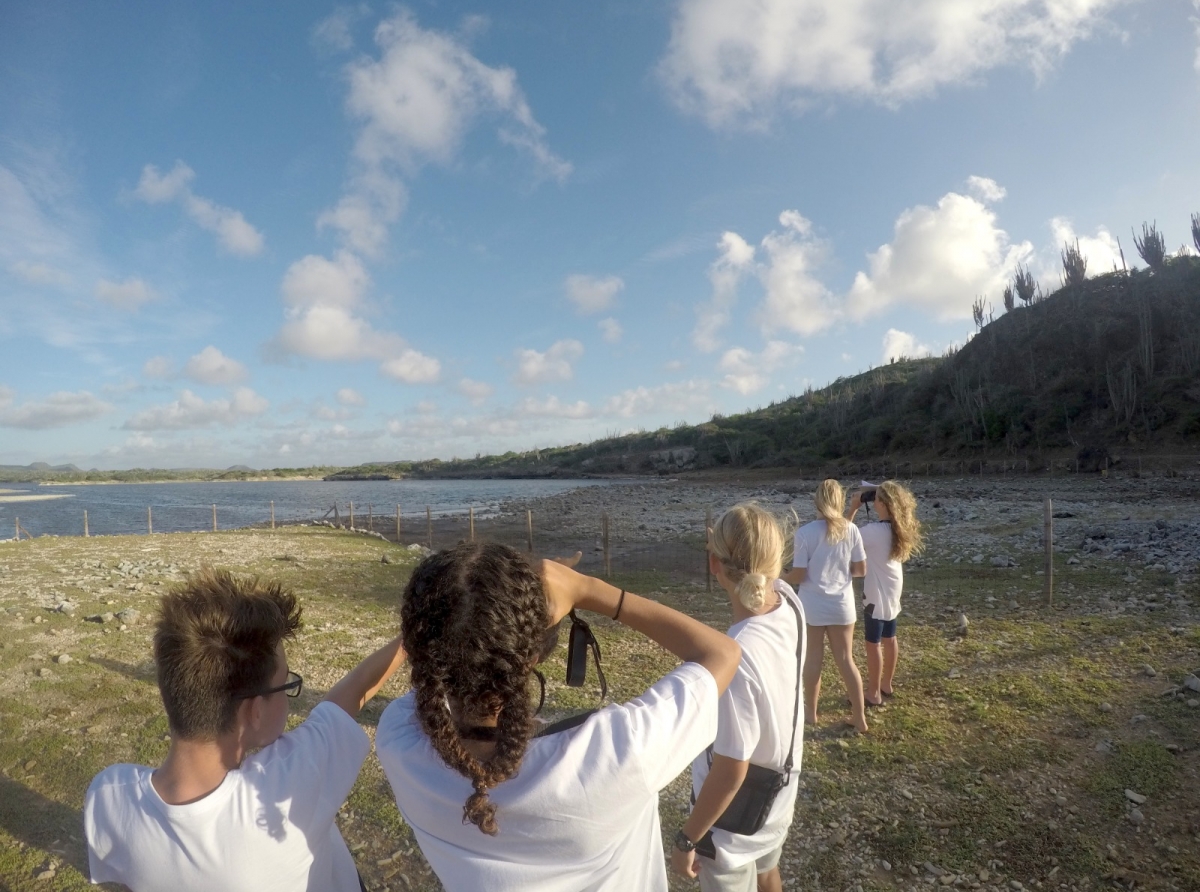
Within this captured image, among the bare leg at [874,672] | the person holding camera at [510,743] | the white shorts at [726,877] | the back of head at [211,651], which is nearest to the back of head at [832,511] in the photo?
the bare leg at [874,672]

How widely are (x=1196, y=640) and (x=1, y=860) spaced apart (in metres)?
10.4

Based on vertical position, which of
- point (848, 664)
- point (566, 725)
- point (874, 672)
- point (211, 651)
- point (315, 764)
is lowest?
point (874, 672)

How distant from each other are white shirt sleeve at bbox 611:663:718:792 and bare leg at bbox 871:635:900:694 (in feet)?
15.7

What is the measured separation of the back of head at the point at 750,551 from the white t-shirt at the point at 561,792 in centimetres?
92

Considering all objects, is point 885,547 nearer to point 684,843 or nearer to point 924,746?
point 924,746

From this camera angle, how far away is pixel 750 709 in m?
2.05

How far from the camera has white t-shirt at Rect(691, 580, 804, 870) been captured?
6.75 feet

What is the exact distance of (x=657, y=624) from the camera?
4.94 feet

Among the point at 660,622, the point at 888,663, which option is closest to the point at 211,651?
the point at 660,622

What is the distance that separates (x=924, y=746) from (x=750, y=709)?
12.6 feet

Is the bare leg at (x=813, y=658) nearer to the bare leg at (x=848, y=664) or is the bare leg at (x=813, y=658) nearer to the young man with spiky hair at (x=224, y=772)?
the bare leg at (x=848, y=664)

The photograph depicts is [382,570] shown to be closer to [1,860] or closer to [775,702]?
[1,860]

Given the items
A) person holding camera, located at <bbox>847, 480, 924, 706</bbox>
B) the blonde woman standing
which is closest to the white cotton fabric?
the blonde woman standing

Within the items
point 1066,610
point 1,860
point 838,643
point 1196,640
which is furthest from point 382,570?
point 1196,640
